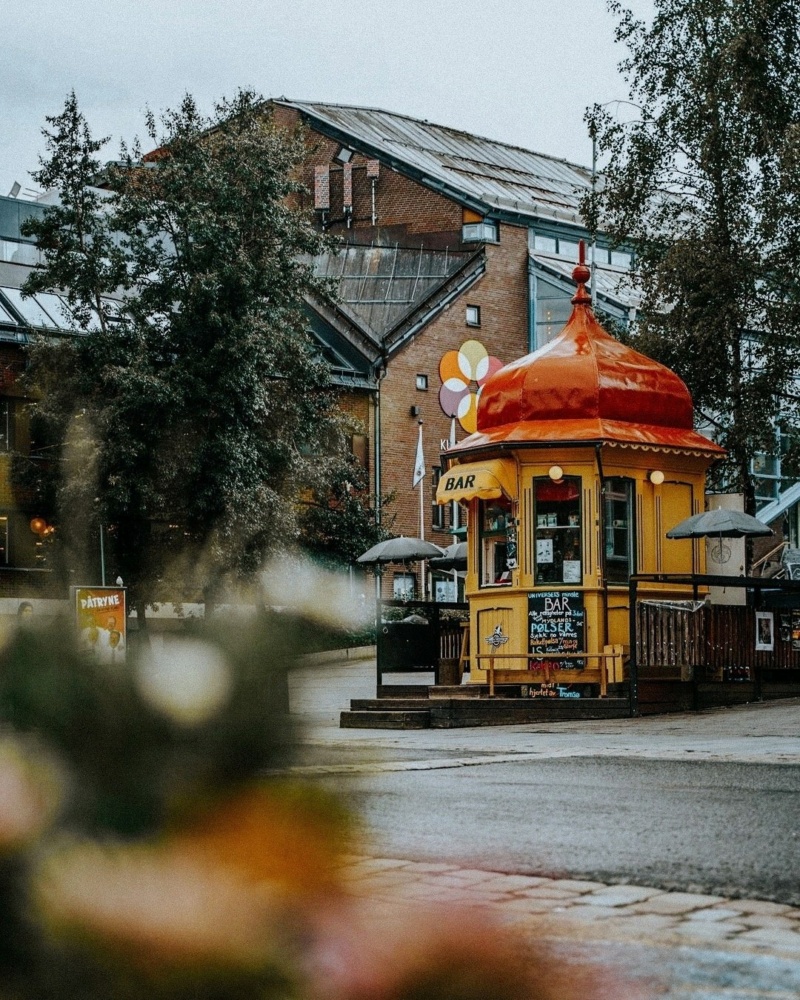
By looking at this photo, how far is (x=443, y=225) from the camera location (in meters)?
60.2

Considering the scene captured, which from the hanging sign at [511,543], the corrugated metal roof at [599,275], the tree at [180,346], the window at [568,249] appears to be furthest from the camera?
the window at [568,249]

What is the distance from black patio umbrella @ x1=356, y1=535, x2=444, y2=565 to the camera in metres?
24.7

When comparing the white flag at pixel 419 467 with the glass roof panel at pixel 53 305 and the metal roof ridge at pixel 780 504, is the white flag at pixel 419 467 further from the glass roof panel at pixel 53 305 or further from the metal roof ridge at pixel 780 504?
the glass roof panel at pixel 53 305

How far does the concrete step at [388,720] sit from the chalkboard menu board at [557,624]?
6.73ft

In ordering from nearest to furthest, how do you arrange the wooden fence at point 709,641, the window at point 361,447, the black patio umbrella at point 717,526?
the wooden fence at point 709,641
the black patio umbrella at point 717,526
the window at point 361,447

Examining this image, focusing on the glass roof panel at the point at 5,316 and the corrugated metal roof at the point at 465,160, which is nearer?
the glass roof panel at the point at 5,316

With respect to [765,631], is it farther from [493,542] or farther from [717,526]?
[493,542]

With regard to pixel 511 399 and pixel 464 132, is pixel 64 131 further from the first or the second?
pixel 464 132

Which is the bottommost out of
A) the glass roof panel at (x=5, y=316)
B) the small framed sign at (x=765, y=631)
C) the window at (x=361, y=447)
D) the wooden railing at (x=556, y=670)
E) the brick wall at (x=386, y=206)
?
the wooden railing at (x=556, y=670)

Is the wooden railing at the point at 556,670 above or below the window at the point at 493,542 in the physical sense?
below

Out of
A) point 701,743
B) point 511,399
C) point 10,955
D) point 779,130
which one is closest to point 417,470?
point 779,130

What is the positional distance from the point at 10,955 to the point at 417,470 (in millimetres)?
47973

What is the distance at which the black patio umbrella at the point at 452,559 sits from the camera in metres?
26.3

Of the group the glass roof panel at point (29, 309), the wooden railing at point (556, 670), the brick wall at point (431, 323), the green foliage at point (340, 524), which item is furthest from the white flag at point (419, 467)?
the wooden railing at point (556, 670)
